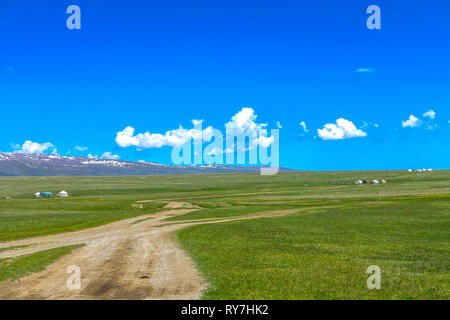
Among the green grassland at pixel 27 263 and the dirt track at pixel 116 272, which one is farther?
the green grassland at pixel 27 263

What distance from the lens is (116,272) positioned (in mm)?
24656

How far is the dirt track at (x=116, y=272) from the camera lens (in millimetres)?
19453

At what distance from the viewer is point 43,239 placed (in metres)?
43.4

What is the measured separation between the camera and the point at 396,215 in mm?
59500

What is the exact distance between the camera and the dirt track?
19.5 metres

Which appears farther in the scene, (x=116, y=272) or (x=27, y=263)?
(x=27, y=263)

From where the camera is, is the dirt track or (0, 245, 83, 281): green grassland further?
(0, 245, 83, 281): green grassland
